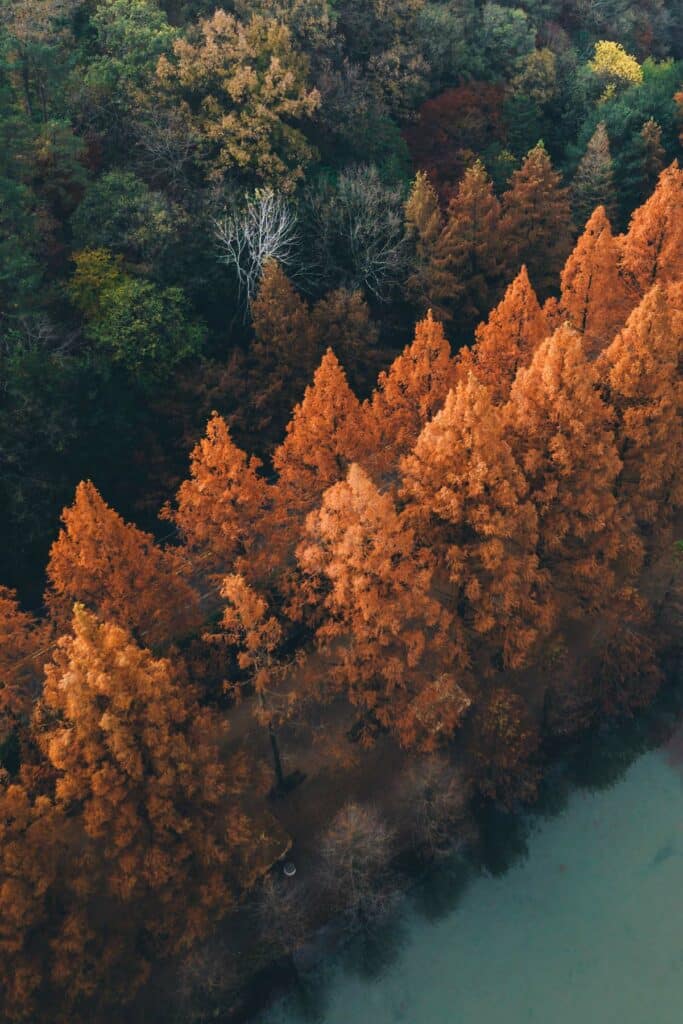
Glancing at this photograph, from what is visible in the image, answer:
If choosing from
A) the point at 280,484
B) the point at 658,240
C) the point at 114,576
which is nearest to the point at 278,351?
the point at 280,484

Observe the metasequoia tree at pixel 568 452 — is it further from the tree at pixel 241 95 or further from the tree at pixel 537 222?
the tree at pixel 241 95

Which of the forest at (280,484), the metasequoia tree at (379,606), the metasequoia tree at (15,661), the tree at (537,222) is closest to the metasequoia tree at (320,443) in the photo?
the forest at (280,484)

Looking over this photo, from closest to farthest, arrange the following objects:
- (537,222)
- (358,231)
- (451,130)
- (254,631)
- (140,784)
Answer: (140,784) < (254,631) < (358,231) < (537,222) < (451,130)

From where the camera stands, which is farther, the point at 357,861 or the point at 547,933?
the point at 547,933

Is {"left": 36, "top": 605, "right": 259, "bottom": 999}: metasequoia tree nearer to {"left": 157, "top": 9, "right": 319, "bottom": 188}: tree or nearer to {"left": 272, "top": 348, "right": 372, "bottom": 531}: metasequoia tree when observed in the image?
{"left": 272, "top": 348, "right": 372, "bottom": 531}: metasequoia tree

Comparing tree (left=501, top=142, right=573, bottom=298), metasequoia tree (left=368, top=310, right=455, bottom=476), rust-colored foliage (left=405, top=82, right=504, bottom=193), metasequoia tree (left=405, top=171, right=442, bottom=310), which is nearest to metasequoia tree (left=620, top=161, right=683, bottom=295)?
tree (left=501, top=142, right=573, bottom=298)

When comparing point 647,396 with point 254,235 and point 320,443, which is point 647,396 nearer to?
point 320,443
